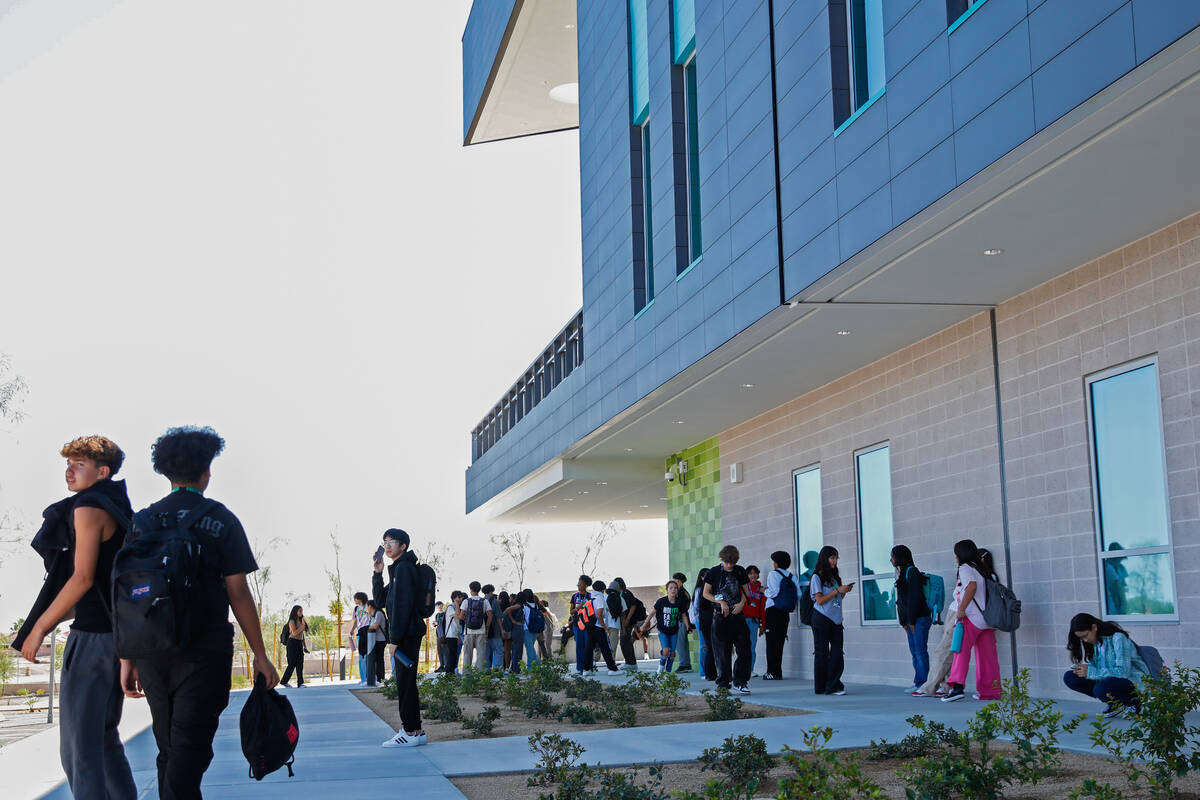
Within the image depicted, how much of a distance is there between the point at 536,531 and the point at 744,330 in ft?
132

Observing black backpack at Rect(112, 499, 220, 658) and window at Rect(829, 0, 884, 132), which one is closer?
black backpack at Rect(112, 499, 220, 658)

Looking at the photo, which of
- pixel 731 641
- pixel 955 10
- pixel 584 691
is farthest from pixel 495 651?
pixel 955 10

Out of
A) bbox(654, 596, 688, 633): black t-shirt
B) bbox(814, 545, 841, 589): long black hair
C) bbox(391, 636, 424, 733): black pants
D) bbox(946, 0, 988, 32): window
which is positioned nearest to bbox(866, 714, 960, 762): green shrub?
bbox(391, 636, 424, 733): black pants

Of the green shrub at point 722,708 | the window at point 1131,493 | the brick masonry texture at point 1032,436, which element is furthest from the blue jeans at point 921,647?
the green shrub at point 722,708

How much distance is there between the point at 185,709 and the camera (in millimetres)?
4805

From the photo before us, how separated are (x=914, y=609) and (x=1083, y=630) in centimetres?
364

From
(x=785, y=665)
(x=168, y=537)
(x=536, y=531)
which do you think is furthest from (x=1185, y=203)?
(x=536, y=531)

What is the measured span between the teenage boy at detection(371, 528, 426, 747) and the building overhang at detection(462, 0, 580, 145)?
18.7 meters

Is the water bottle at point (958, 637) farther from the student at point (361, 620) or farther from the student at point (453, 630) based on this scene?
the student at point (453, 630)

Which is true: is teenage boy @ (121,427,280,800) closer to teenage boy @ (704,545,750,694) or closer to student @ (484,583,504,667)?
teenage boy @ (704,545,750,694)

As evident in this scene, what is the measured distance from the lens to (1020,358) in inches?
509

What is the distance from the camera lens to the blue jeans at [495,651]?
2372cm

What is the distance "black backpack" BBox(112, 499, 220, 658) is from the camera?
4660mm

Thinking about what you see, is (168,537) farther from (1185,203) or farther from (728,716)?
(1185,203)
